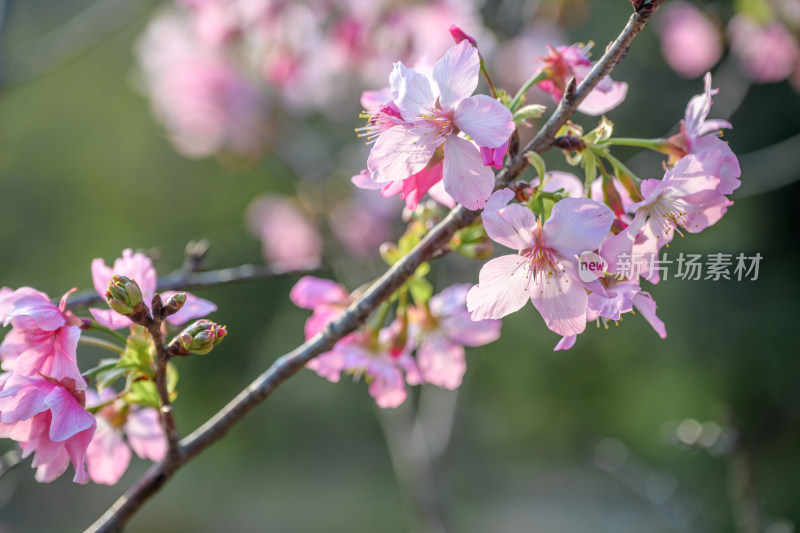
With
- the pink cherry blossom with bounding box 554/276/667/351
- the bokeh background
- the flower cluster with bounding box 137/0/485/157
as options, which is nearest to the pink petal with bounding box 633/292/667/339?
the pink cherry blossom with bounding box 554/276/667/351

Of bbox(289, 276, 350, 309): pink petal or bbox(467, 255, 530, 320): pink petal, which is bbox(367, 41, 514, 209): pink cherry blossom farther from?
bbox(289, 276, 350, 309): pink petal

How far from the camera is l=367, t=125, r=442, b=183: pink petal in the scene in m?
0.56

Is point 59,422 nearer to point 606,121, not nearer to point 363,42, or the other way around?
point 606,121

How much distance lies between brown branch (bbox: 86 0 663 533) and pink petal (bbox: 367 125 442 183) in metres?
0.06

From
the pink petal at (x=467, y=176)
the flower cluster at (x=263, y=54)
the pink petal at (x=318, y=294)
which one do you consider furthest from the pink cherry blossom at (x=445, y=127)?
the flower cluster at (x=263, y=54)

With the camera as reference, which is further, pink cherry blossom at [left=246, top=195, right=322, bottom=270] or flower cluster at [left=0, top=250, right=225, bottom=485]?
pink cherry blossom at [left=246, top=195, right=322, bottom=270]

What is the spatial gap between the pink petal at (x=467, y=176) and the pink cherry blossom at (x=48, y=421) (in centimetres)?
34

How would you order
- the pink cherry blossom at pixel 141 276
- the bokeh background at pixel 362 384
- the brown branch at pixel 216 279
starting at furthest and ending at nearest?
the bokeh background at pixel 362 384, the brown branch at pixel 216 279, the pink cherry blossom at pixel 141 276

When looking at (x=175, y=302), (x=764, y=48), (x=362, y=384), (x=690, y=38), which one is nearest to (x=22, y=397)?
(x=175, y=302)

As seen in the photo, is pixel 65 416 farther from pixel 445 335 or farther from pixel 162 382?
pixel 445 335

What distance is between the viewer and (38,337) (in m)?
0.57

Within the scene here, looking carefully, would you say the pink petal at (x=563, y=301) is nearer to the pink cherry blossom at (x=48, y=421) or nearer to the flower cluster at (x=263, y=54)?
the pink cherry blossom at (x=48, y=421)

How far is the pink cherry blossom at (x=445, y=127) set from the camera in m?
0.53

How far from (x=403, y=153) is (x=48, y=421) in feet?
A: 1.25
